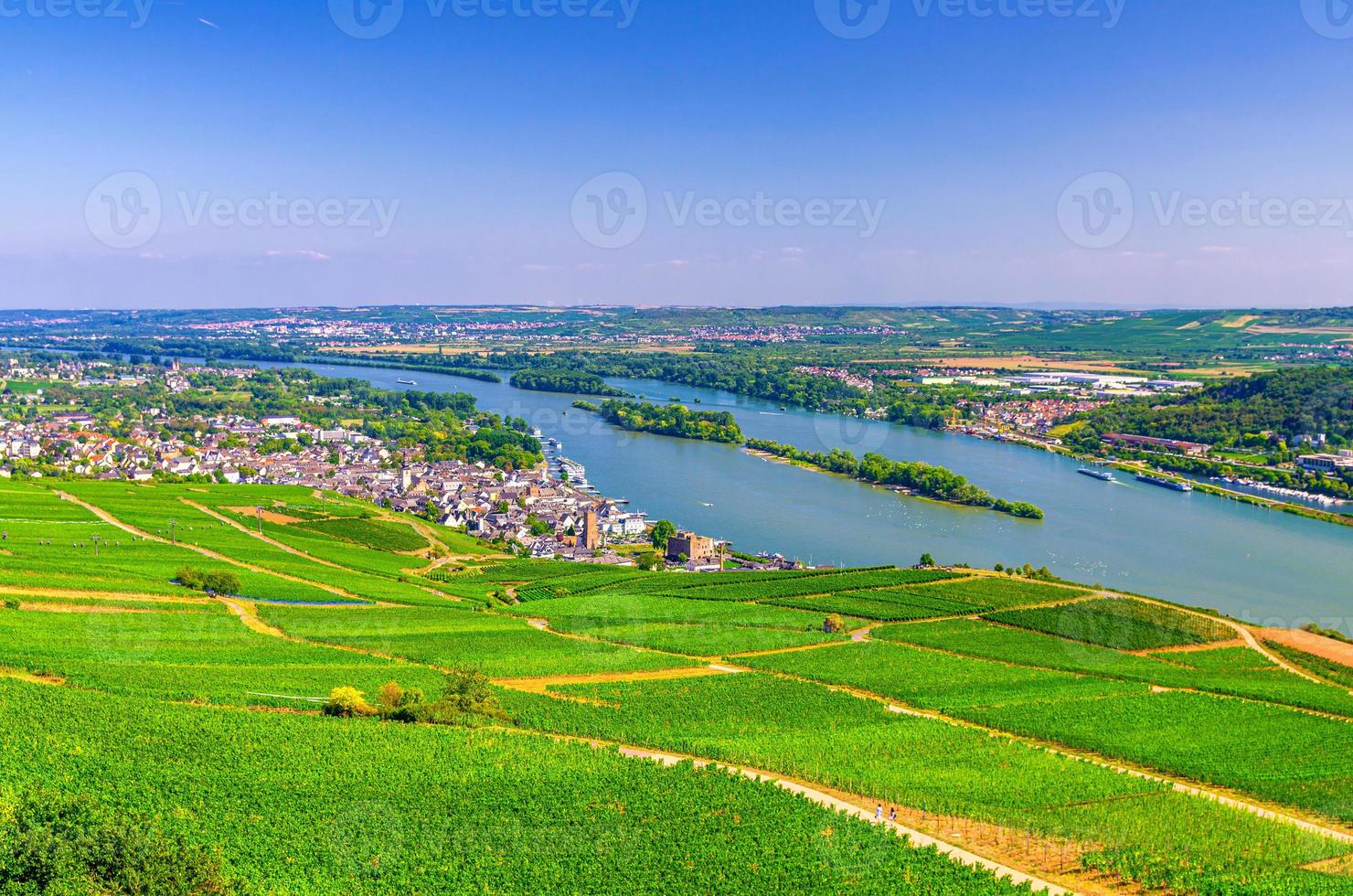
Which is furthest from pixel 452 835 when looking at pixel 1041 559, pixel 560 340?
pixel 560 340

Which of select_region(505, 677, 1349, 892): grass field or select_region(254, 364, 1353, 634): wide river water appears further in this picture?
select_region(254, 364, 1353, 634): wide river water

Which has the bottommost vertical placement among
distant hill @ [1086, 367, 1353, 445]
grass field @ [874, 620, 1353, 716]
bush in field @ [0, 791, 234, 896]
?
grass field @ [874, 620, 1353, 716]

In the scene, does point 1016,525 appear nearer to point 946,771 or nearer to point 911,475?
point 911,475

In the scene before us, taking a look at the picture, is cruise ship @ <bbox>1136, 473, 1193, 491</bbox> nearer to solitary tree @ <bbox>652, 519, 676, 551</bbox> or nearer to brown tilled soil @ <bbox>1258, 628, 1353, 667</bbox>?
brown tilled soil @ <bbox>1258, 628, 1353, 667</bbox>

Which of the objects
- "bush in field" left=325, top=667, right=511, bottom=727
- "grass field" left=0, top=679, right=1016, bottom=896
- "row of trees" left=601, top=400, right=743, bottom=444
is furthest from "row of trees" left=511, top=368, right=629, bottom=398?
"grass field" left=0, top=679, right=1016, bottom=896

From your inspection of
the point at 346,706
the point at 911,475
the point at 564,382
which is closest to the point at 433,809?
the point at 346,706

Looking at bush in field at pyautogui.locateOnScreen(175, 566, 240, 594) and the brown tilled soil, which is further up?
bush in field at pyautogui.locateOnScreen(175, 566, 240, 594)

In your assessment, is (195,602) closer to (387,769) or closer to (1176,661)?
(387,769)
